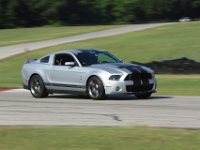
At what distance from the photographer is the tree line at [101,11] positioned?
307 ft

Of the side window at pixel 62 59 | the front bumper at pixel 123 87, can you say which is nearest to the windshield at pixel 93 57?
the side window at pixel 62 59

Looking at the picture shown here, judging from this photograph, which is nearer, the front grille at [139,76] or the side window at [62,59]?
the front grille at [139,76]

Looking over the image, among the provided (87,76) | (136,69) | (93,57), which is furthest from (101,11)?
(136,69)

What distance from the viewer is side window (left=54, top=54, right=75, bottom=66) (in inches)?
703

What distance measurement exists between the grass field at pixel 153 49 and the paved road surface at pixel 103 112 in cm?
476

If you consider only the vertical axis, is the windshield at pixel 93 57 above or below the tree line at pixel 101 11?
below

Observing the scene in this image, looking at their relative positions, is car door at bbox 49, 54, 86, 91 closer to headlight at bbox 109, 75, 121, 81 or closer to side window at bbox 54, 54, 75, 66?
side window at bbox 54, 54, 75, 66

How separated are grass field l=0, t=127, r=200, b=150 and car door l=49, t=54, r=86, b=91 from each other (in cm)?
716

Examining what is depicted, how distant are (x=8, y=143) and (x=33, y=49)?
37756mm

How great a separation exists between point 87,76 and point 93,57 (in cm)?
89

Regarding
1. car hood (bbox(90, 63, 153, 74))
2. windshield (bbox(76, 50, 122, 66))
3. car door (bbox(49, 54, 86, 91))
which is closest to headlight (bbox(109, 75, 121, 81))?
car hood (bbox(90, 63, 153, 74))

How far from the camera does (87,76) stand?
55.4 feet

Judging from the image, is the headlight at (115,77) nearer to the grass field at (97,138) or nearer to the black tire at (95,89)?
the black tire at (95,89)

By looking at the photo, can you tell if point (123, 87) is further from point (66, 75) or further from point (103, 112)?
point (103, 112)
